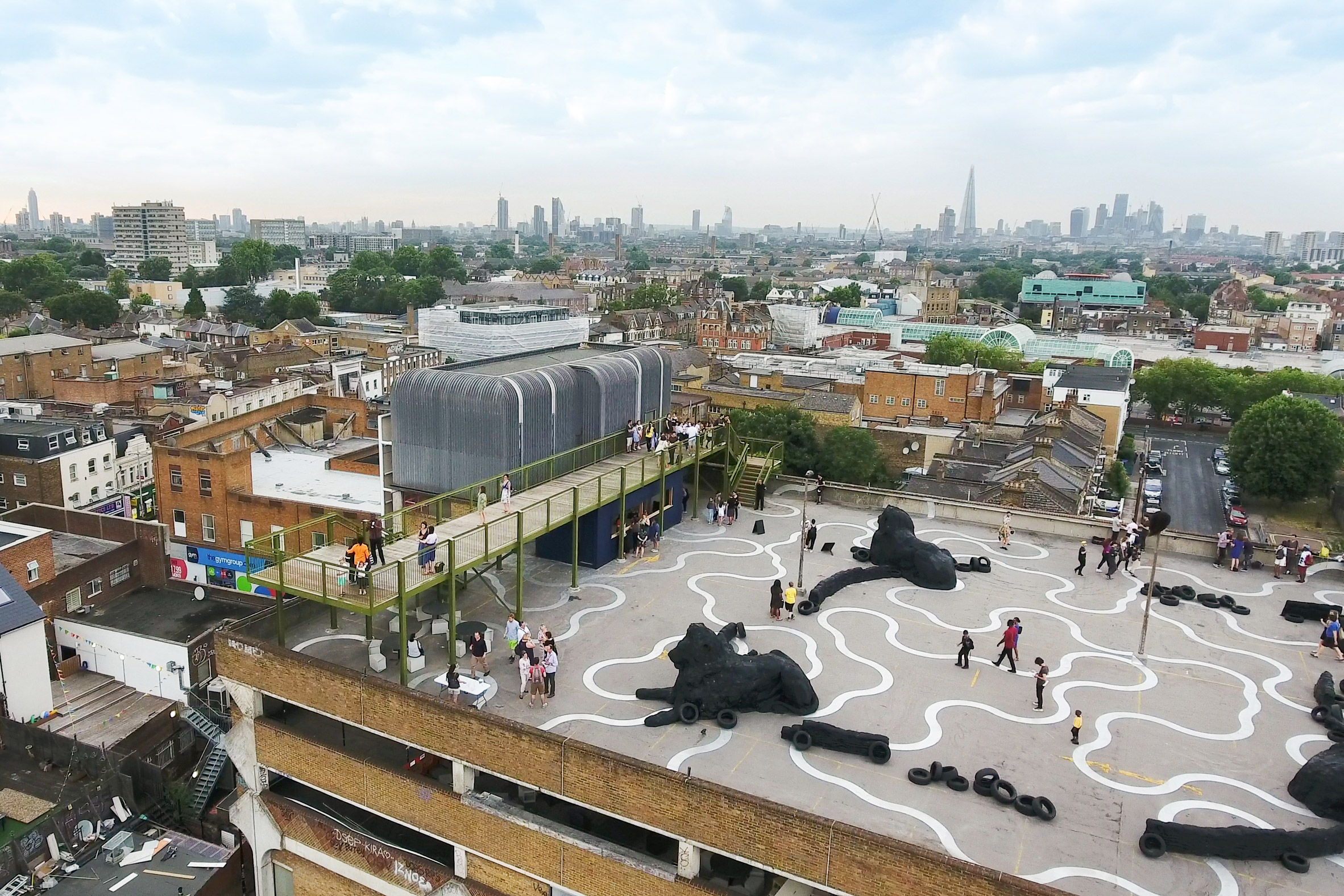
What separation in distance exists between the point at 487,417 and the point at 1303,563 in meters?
27.9

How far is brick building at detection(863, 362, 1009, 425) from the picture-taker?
8075 cm

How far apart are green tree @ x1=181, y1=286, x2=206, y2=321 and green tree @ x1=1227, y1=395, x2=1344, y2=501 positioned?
153956 mm

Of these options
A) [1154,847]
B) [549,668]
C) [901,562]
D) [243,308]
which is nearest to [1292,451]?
[901,562]

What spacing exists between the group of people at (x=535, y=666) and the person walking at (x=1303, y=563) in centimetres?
2589

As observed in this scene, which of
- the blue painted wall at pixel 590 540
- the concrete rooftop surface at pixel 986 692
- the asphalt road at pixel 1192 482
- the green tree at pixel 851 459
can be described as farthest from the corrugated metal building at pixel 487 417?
the asphalt road at pixel 1192 482

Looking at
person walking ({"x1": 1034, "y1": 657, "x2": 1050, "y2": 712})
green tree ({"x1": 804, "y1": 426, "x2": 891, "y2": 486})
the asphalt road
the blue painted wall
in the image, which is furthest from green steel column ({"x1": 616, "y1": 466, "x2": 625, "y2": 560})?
the asphalt road

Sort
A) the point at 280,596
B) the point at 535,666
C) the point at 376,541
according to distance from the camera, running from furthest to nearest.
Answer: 1. the point at 280,596
2. the point at 376,541
3. the point at 535,666

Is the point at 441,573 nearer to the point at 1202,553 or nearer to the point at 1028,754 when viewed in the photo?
the point at 1028,754

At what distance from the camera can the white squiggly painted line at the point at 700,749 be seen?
19250mm

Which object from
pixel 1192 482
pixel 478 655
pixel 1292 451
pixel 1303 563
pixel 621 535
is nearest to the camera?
pixel 478 655

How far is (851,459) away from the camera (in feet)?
214

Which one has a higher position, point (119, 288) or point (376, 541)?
point (119, 288)

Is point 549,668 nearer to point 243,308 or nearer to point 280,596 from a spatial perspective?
point 280,596

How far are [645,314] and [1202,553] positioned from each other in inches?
5000
